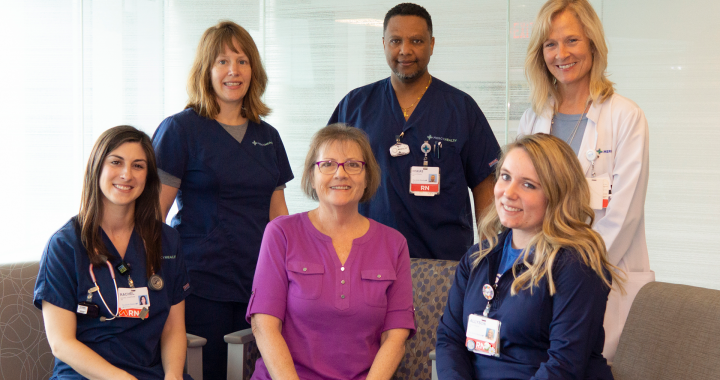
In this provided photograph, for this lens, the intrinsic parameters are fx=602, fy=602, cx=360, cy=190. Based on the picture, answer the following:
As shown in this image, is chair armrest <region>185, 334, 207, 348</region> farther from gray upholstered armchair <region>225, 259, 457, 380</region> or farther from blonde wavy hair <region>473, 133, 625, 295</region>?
blonde wavy hair <region>473, 133, 625, 295</region>

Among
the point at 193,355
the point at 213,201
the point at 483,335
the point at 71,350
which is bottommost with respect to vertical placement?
the point at 193,355

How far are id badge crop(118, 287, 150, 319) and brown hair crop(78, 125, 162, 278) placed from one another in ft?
0.27

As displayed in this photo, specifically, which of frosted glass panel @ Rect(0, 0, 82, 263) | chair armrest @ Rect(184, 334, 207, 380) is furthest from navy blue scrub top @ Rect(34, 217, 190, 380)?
frosted glass panel @ Rect(0, 0, 82, 263)

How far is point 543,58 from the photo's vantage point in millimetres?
2490

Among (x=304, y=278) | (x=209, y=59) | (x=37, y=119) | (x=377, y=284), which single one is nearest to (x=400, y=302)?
(x=377, y=284)

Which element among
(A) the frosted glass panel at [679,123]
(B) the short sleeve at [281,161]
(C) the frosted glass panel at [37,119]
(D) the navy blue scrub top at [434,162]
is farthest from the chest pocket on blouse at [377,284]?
(C) the frosted glass panel at [37,119]

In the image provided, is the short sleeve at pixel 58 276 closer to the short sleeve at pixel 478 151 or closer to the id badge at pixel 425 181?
the id badge at pixel 425 181

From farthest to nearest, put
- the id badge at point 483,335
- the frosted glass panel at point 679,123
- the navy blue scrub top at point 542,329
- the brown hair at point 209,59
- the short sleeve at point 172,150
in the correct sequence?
the frosted glass panel at point 679,123, the brown hair at point 209,59, the short sleeve at point 172,150, the id badge at point 483,335, the navy blue scrub top at point 542,329

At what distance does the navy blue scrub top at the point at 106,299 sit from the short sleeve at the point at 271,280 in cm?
36

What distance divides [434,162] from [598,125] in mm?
758

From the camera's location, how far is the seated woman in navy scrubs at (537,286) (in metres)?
1.68

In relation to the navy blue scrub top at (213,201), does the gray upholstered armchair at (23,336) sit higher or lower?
lower

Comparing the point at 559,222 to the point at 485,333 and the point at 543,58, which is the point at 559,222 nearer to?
the point at 485,333

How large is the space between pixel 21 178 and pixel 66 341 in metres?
2.68
